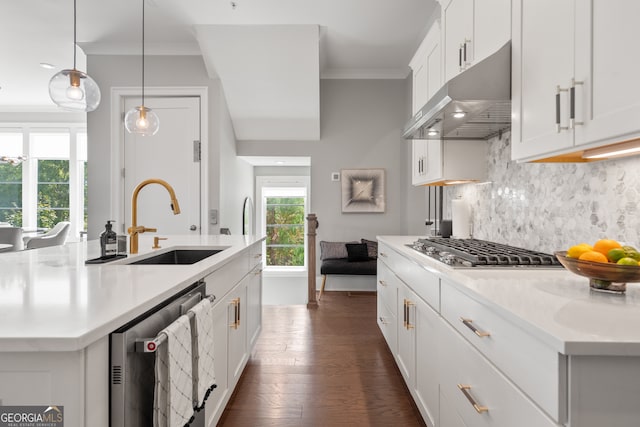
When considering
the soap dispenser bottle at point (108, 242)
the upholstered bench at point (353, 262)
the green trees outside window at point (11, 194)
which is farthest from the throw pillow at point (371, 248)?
the green trees outside window at point (11, 194)

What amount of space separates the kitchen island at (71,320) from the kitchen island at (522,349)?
0.97m

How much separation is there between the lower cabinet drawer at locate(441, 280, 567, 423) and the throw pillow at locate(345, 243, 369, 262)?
125 inches

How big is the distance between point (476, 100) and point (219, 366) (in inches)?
67.7

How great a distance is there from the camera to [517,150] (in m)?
1.61

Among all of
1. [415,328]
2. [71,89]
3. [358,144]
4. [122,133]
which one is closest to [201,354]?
[415,328]

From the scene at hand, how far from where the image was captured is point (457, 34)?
2223mm

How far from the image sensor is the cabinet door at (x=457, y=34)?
6.75ft

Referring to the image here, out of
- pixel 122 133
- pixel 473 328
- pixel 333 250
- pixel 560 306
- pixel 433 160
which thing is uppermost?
pixel 122 133

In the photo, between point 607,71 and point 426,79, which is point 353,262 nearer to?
point 426,79

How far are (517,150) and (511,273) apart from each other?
55 centimetres

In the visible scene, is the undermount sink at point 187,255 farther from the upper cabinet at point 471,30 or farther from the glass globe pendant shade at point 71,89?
the upper cabinet at point 471,30

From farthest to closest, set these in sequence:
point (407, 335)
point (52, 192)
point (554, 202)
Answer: point (52, 192) → point (407, 335) → point (554, 202)

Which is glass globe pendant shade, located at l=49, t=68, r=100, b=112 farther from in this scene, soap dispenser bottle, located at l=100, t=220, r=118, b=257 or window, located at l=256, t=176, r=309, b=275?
window, located at l=256, t=176, r=309, b=275

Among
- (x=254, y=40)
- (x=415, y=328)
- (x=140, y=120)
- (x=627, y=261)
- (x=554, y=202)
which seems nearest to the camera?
(x=627, y=261)
